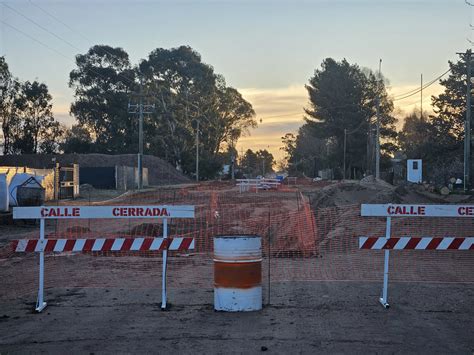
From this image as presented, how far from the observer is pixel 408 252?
14.8 metres

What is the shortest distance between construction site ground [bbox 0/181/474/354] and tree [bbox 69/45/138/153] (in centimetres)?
7144

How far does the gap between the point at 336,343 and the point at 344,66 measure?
83.7 meters

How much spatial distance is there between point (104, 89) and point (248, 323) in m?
81.3

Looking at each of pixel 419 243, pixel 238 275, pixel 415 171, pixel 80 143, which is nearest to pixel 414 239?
pixel 419 243

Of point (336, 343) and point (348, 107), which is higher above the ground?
point (348, 107)

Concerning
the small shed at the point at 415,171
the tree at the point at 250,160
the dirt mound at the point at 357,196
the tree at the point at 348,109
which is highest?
Answer: the tree at the point at 348,109

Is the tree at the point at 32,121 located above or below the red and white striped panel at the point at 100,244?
above

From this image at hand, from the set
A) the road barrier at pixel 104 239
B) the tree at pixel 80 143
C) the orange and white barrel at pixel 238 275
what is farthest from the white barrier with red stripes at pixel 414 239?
the tree at pixel 80 143

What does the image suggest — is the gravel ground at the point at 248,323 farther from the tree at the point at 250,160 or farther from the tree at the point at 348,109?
the tree at the point at 250,160

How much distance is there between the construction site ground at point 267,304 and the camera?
7.00 m

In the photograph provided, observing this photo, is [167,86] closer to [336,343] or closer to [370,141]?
[370,141]

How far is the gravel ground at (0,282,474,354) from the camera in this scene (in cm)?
685

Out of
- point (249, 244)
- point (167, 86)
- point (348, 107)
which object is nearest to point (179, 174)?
point (167, 86)

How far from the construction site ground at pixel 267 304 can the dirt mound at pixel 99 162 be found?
6333 centimetres
